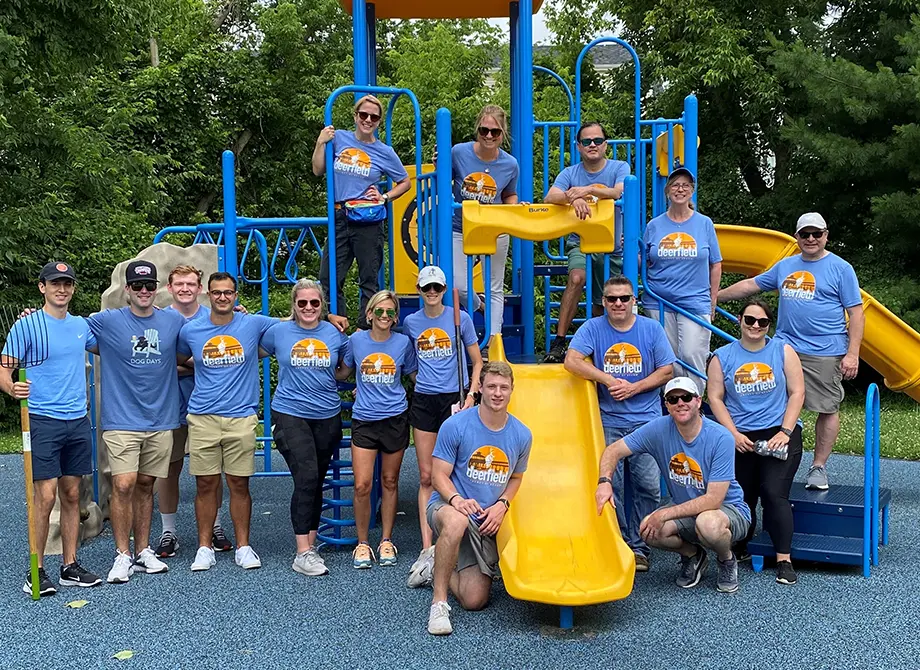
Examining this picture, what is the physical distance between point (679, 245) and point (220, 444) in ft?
10.5

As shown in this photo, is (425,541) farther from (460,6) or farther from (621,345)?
(460,6)

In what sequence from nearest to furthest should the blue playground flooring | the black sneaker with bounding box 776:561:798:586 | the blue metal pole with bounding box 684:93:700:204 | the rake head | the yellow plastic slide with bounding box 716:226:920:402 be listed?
1. the blue playground flooring
2. the rake head
3. the black sneaker with bounding box 776:561:798:586
4. the blue metal pole with bounding box 684:93:700:204
5. the yellow plastic slide with bounding box 716:226:920:402

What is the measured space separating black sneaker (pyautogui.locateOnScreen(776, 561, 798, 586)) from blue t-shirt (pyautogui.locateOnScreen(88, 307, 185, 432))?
145 inches

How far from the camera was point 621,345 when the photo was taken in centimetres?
583

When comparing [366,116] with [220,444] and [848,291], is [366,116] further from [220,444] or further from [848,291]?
[848,291]

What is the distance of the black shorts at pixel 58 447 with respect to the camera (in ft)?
18.2

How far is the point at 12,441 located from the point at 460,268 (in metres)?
8.61

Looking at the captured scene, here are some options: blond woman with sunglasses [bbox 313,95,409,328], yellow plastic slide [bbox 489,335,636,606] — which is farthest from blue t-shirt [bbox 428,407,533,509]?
blond woman with sunglasses [bbox 313,95,409,328]

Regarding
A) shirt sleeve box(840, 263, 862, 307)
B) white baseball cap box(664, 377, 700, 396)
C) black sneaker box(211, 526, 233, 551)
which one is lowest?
black sneaker box(211, 526, 233, 551)

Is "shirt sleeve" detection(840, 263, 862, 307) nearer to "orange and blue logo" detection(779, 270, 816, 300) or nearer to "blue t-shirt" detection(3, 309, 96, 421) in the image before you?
"orange and blue logo" detection(779, 270, 816, 300)

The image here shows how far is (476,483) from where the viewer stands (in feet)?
16.8

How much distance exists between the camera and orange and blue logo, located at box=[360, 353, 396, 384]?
602cm

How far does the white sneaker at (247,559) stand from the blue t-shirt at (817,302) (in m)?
3.74

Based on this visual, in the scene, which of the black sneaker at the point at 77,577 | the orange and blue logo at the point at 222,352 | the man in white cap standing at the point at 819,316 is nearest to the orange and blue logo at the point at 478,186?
the orange and blue logo at the point at 222,352
